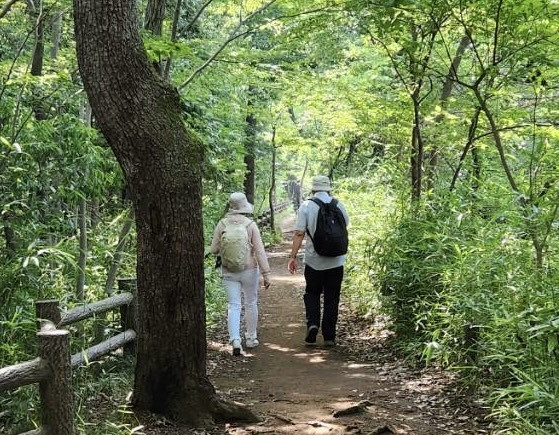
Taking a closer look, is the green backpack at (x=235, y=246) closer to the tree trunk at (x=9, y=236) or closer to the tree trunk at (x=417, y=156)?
the tree trunk at (x=9, y=236)

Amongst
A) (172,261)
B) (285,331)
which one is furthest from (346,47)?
(172,261)

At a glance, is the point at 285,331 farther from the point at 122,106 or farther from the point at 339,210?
the point at 122,106

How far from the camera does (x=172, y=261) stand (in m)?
4.43

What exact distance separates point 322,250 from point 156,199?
10.6 ft

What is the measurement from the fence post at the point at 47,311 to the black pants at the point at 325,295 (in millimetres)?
3872

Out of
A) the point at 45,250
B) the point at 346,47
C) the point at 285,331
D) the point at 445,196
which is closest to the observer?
the point at 45,250

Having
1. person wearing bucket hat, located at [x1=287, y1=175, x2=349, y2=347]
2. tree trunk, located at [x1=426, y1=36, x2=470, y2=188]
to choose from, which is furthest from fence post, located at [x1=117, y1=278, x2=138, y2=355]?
tree trunk, located at [x1=426, y1=36, x2=470, y2=188]

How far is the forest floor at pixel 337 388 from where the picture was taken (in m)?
4.54

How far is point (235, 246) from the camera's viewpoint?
7047 mm

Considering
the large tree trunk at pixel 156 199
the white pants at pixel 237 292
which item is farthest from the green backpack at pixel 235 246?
the large tree trunk at pixel 156 199

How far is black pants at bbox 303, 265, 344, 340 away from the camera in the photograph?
7.45 metres

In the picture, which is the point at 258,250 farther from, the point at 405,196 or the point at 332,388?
the point at 405,196

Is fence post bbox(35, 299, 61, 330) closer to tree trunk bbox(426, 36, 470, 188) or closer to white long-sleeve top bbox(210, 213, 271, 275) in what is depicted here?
white long-sleeve top bbox(210, 213, 271, 275)

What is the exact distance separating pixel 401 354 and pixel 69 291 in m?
3.67
